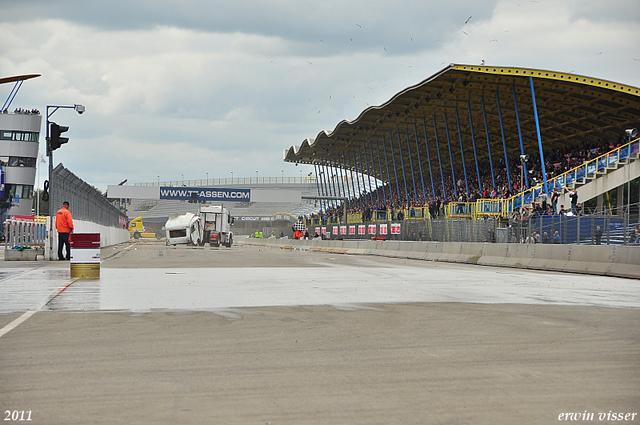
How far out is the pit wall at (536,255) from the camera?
1844 centimetres

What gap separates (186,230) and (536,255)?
132 ft

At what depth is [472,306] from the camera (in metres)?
10.2

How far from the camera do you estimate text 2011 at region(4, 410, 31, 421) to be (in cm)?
417

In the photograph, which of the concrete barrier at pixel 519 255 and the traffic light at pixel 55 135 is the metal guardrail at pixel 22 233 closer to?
the traffic light at pixel 55 135

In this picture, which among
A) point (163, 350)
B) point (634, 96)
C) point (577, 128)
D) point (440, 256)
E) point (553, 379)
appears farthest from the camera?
point (577, 128)

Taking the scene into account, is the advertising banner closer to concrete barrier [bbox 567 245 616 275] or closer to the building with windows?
the building with windows

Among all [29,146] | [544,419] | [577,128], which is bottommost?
[544,419]

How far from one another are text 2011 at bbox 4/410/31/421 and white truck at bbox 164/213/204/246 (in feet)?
171

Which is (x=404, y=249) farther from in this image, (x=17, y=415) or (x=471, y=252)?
(x=17, y=415)

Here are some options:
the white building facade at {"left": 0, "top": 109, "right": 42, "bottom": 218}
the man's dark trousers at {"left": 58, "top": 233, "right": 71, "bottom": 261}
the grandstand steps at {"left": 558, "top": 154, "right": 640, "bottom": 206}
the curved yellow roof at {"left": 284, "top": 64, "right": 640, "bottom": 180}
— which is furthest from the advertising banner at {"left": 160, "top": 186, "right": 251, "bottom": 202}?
the man's dark trousers at {"left": 58, "top": 233, "right": 71, "bottom": 261}

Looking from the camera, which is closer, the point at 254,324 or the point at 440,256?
the point at 254,324

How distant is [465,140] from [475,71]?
25326 millimetres

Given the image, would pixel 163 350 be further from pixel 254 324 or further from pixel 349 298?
pixel 349 298

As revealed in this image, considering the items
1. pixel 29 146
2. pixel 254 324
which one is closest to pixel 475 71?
pixel 254 324
